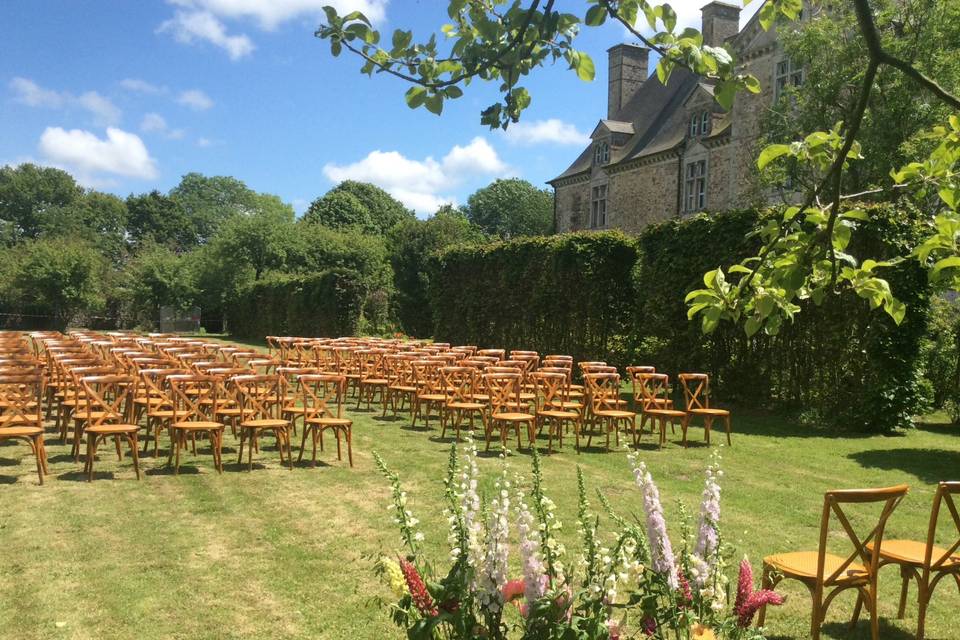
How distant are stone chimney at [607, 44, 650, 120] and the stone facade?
55 millimetres

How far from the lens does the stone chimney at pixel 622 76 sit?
43406mm

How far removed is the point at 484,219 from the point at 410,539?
77.9 meters

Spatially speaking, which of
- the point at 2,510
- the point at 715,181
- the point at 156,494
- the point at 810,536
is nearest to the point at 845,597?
the point at 810,536

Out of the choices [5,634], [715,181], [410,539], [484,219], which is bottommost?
[5,634]

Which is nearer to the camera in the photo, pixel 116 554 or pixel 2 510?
pixel 116 554

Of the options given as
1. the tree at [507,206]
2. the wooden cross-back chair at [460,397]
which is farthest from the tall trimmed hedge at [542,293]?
the tree at [507,206]

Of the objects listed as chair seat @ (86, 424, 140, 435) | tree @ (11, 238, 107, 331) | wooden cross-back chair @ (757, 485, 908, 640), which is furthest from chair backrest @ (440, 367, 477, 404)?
tree @ (11, 238, 107, 331)

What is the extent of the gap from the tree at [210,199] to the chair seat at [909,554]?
83.6 metres

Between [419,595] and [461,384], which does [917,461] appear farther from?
[419,595]

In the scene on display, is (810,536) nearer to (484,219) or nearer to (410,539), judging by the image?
(410,539)

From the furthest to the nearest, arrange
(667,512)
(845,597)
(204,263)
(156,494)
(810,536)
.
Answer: (204,263) < (156,494) < (667,512) < (810,536) < (845,597)

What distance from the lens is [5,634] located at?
411cm

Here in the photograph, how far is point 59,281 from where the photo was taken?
42.5m

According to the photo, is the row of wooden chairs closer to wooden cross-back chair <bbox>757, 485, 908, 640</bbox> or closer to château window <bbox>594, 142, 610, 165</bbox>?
wooden cross-back chair <bbox>757, 485, 908, 640</bbox>
